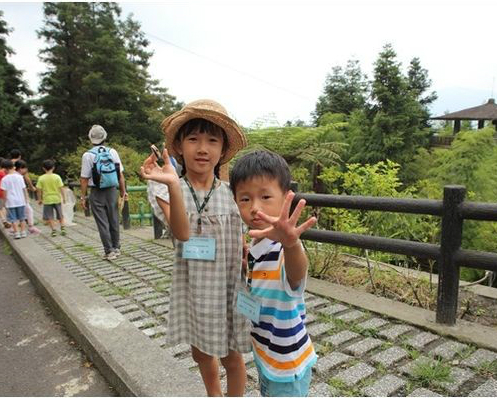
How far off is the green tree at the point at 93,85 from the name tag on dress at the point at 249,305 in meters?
25.1

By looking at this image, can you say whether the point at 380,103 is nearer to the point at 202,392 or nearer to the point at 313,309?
the point at 313,309

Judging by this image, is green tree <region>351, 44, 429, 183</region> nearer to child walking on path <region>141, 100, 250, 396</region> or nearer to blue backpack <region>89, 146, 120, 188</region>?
blue backpack <region>89, 146, 120, 188</region>

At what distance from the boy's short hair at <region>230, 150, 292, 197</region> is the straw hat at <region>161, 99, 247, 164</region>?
32 centimetres

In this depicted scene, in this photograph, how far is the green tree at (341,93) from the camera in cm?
2934

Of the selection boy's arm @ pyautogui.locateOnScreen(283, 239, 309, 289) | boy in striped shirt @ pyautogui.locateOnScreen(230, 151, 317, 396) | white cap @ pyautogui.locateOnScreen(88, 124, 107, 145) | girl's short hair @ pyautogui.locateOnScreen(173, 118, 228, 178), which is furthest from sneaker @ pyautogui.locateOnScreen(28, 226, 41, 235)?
boy's arm @ pyautogui.locateOnScreen(283, 239, 309, 289)

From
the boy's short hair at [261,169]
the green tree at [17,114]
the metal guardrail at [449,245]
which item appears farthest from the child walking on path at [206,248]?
the green tree at [17,114]

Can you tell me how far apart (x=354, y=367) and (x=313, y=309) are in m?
0.94

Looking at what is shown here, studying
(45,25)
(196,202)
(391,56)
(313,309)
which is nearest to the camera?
(196,202)

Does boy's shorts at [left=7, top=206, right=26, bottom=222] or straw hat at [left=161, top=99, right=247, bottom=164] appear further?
boy's shorts at [left=7, top=206, right=26, bottom=222]

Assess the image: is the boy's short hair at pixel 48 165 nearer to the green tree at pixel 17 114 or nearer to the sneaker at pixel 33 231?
the sneaker at pixel 33 231

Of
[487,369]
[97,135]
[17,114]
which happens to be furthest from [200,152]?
[17,114]

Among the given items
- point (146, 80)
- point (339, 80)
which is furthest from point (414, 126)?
point (146, 80)

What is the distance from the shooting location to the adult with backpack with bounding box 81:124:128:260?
4.90 metres

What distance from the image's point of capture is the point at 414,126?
2178cm
